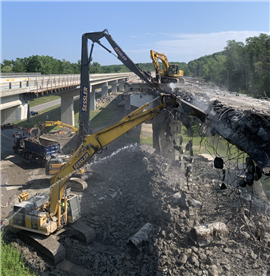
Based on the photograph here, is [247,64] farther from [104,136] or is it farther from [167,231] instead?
[104,136]

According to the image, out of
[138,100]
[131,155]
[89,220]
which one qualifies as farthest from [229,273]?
[138,100]

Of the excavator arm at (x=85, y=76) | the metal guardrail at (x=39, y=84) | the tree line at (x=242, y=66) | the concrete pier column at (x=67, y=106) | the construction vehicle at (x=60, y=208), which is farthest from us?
the tree line at (x=242, y=66)

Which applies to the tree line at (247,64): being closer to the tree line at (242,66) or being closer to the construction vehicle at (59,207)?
the tree line at (242,66)

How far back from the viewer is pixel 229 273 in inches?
381

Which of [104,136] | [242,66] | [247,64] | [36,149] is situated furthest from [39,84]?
[242,66]

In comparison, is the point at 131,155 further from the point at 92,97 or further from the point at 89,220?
the point at 92,97

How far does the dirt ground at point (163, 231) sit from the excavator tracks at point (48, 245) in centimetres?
28

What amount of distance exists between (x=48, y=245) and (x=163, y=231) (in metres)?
→ 5.04

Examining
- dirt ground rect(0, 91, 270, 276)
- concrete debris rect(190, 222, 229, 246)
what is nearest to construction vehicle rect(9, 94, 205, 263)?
dirt ground rect(0, 91, 270, 276)

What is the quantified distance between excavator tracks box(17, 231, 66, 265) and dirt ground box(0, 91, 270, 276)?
0.90 ft

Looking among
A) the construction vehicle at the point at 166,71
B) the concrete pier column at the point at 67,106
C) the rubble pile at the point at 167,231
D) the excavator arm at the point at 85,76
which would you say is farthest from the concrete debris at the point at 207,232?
the concrete pier column at the point at 67,106

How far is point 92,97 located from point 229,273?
170 ft

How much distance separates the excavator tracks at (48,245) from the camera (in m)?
10.8

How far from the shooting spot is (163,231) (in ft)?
39.3
